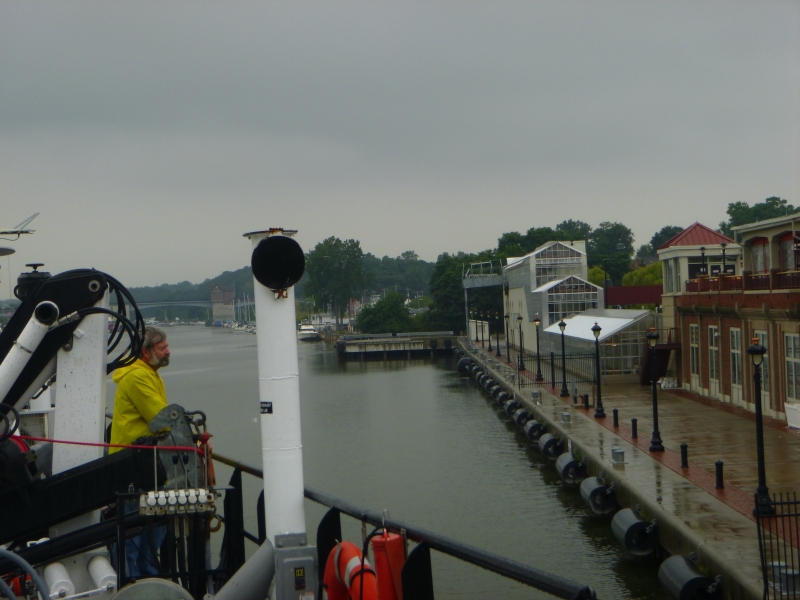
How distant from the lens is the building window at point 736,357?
961 inches

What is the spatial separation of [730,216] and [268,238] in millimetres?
111884

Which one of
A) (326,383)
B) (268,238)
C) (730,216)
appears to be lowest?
(326,383)

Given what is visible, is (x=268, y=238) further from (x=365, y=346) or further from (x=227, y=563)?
(x=365, y=346)

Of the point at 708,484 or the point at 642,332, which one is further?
the point at 642,332

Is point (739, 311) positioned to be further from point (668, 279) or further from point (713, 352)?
point (668, 279)

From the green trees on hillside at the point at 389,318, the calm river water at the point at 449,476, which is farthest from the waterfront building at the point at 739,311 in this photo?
the green trees on hillside at the point at 389,318

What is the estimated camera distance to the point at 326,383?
174 ft

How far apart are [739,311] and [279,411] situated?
22028 mm

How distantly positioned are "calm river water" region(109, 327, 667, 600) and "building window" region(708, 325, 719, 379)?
6428mm

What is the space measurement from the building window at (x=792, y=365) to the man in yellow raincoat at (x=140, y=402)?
732 inches

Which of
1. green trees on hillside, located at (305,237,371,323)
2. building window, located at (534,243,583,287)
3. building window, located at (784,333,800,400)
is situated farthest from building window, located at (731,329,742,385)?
green trees on hillside, located at (305,237,371,323)

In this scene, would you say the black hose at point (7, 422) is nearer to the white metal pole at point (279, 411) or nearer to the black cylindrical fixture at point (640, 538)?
the white metal pole at point (279, 411)

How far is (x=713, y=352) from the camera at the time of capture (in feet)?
88.9

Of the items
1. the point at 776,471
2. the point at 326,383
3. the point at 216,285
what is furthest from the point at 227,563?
the point at 216,285
